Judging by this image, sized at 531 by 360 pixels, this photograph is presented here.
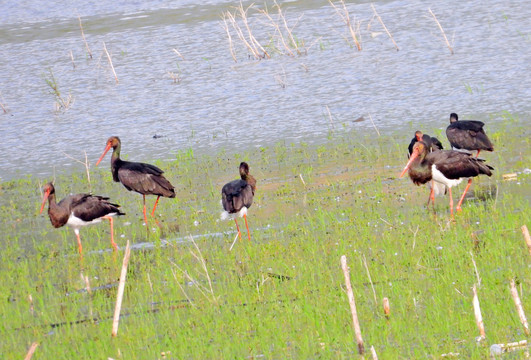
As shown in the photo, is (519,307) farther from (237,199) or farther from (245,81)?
(245,81)

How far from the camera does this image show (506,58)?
22062 mm

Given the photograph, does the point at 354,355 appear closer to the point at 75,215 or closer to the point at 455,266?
the point at 455,266

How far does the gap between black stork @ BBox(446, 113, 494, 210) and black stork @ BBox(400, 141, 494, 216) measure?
1.53 metres

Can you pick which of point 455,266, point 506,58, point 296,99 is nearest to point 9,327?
point 455,266

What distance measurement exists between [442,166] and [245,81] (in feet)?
37.5

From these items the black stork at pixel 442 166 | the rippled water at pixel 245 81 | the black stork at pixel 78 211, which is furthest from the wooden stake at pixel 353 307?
the rippled water at pixel 245 81

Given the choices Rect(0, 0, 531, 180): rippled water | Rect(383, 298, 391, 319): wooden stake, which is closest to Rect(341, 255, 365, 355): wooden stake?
Rect(383, 298, 391, 319): wooden stake

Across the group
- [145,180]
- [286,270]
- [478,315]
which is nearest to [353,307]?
[478,315]

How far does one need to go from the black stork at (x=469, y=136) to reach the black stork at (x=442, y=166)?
5.00ft

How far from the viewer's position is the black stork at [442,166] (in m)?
12.7

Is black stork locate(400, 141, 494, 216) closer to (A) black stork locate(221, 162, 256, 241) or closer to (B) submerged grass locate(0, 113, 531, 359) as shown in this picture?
(B) submerged grass locate(0, 113, 531, 359)

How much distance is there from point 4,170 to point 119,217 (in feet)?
17.1

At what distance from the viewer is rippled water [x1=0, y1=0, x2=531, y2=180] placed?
19.0 meters

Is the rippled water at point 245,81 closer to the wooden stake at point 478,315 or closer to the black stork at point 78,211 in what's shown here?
the black stork at point 78,211
